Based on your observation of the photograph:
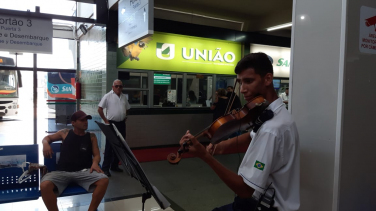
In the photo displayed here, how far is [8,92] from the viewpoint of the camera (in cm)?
1058

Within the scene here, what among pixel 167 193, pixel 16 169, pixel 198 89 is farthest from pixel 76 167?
pixel 198 89

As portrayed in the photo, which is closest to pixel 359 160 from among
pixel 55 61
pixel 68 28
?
pixel 55 61

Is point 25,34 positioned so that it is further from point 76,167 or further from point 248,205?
point 248,205

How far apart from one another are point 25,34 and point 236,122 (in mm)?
4451

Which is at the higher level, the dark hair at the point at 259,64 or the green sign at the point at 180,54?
the green sign at the point at 180,54

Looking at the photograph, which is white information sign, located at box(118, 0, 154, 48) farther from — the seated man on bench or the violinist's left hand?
the violinist's left hand

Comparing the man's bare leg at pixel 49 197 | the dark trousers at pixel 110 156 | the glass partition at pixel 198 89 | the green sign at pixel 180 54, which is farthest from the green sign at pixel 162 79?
the man's bare leg at pixel 49 197

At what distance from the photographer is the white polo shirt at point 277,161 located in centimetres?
127

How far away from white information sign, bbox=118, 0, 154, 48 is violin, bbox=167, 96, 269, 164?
2095mm

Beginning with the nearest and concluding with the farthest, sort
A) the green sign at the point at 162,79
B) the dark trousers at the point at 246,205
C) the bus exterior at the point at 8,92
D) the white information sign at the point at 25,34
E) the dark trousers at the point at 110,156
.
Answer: the dark trousers at the point at 246,205, the white information sign at the point at 25,34, the dark trousers at the point at 110,156, the green sign at the point at 162,79, the bus exterior at the point at 8,92

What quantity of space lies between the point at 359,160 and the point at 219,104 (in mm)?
4844

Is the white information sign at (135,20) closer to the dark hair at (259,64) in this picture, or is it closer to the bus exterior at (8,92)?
the dark hair at (259,64)

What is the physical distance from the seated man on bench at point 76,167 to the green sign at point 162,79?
3850 mm

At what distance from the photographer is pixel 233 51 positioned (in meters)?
8.21
